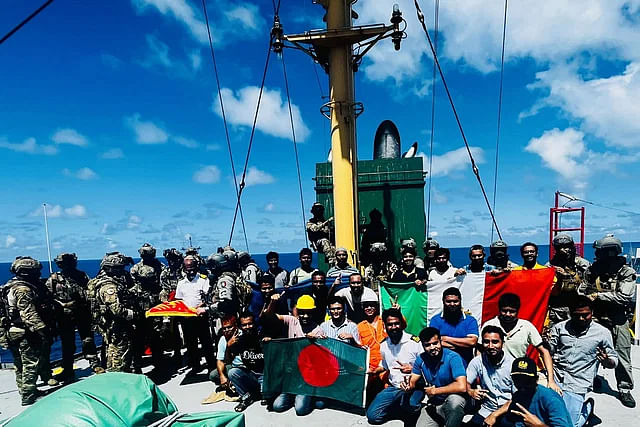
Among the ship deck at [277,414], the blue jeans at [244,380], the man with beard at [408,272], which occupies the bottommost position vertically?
the ship deck at [277,414]

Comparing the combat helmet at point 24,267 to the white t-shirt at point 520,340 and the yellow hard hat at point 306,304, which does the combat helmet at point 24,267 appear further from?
the white t-shirt at point 520,340

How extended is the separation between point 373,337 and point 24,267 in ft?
16.2

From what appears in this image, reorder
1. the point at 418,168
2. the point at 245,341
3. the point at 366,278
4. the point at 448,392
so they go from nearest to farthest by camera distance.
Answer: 1. the point at 448,392
2. the point at 245,341
3. the point at 366,278
4. the point at 418,168

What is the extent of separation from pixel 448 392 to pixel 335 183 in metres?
5.57

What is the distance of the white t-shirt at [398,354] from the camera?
178 inches

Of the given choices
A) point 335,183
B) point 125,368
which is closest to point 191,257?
point 125,368

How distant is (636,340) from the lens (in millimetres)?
7527

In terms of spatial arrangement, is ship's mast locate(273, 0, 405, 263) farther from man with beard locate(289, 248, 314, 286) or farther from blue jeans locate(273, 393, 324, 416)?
blue jeans locate(273, 393, 324, 416)

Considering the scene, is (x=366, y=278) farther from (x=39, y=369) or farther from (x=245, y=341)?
(x=39, y=369)

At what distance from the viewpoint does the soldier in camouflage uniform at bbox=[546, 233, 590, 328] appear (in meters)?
5.33

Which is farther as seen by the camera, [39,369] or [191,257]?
[191,257]

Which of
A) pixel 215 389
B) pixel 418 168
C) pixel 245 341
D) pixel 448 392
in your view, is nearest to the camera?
pixel 448 392

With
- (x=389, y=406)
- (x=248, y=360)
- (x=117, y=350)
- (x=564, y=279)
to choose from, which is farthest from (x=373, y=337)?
(x=117, y=350)

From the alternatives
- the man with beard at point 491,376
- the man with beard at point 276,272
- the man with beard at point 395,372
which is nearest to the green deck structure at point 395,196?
the man with beard at point 276,272
